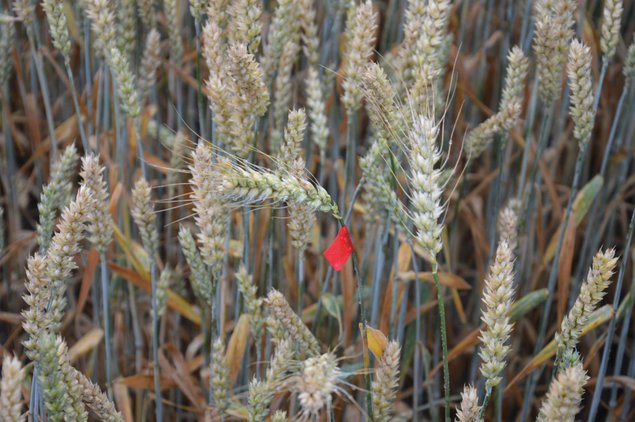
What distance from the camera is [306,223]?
1104mm

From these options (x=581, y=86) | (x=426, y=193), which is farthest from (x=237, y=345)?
(x=581, y=86)

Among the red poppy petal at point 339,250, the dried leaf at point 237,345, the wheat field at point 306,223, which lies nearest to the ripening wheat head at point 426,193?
the wheat field at point 306,223

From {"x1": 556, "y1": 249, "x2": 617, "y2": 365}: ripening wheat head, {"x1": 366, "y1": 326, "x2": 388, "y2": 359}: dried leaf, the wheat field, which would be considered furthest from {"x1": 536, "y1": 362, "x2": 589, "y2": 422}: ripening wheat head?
{"x1": 366, "y1": 326, "x2": 388, "y2": 359}: dried leaf

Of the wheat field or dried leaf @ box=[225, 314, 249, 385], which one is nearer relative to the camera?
the wheat field

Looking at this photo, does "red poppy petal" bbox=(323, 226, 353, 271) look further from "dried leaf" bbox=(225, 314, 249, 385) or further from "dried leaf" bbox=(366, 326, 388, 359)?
"dried leaf" bbox=(225, 314, 249, 385)

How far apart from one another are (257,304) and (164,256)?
797mm

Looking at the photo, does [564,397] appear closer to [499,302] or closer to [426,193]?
[499,302]

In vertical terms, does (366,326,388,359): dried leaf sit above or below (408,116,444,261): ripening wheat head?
below

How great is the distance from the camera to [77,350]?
1350mm

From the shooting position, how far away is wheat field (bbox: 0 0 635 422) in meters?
0.92

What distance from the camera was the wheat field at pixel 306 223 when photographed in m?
0.92

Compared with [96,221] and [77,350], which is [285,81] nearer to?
[96,221]

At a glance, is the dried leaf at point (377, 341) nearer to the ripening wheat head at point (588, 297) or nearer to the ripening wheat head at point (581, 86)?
the ripening wheat head at point (588, 297)

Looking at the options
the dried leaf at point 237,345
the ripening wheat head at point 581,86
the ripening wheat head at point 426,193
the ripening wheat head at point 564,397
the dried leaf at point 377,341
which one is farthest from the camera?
the dried leaf at point 237,345
